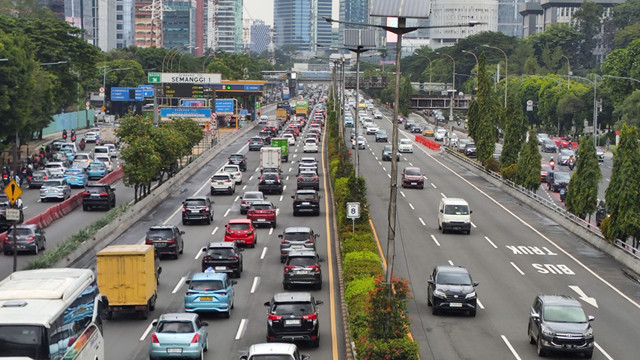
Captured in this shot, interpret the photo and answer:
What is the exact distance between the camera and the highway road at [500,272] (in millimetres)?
30266

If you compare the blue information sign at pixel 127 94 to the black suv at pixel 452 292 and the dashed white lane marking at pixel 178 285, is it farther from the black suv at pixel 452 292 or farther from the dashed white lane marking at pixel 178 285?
the black suv at pixel 452 292

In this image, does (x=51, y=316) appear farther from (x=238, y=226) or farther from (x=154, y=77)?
(x=154, y=77)

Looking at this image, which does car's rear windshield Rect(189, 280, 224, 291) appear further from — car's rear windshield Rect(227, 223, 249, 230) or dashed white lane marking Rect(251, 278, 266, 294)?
car's rear windshield Rect(227, 223, 249, 230)

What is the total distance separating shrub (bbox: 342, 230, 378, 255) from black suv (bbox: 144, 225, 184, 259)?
7.45m

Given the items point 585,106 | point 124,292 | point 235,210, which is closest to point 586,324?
point 124,292

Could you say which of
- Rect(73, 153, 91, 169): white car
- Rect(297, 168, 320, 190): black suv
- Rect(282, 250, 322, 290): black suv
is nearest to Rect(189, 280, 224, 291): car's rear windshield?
Rect(282, 250, 322, 290): black suv

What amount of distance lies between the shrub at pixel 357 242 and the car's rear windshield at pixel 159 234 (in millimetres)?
7695

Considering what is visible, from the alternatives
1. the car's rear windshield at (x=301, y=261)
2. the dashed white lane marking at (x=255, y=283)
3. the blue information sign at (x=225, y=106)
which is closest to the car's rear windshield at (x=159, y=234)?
the dashed white lane marking at (x=255, y=283)

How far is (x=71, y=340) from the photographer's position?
2083 cm

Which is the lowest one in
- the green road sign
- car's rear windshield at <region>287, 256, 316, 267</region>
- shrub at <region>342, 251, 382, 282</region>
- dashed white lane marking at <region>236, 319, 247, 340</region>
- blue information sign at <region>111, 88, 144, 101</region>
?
dashed white lane marking at <region>236, 319, 247, 340</region>

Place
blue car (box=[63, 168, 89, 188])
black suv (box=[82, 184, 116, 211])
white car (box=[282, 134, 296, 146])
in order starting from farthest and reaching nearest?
white car (box=[282, 134, 296, 146]), blue car (box=[63, 168, 89, 188]), black suv (box=[82, 184, 116, 211])

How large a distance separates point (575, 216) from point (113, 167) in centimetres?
4631

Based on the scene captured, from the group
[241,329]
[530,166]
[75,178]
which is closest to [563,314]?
[241,329]

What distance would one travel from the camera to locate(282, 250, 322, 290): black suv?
3678cm
